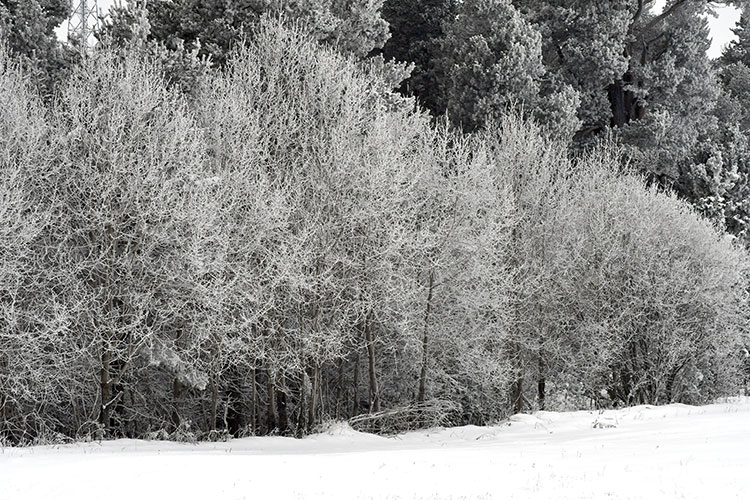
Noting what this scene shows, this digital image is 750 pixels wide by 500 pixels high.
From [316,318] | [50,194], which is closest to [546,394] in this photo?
[316,318]

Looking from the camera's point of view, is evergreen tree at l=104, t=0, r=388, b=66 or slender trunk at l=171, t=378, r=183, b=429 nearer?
slender trunk at l=171, t=378, r=183, b=429

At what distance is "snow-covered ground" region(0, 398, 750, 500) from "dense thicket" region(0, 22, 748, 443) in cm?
227

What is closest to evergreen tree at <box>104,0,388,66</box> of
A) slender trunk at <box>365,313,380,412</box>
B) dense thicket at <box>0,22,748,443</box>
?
dense thicket at <box>0,22,748,443</box>

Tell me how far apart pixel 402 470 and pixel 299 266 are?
5.91 metres

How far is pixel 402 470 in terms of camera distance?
1216cm

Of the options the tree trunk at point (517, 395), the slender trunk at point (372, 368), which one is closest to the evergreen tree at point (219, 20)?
the slender trunk at point (372, 368)

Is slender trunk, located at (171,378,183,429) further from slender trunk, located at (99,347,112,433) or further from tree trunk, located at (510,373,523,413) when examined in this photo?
tree trunk, located at (510,373,523,413)

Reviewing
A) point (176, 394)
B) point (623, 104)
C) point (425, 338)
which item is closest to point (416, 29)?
point (623, 104)

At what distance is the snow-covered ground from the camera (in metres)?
10.5

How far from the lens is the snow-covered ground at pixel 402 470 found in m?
10.5

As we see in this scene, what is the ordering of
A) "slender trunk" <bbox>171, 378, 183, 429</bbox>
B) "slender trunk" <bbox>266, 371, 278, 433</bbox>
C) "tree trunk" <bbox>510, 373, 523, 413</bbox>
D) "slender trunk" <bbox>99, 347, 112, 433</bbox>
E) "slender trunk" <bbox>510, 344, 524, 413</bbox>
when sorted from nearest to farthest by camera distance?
"slender trunk" <bbox>99, 347, 112, 433</bbox>, "slender trunk" <bbox>171, 378, 183, 429</bbox>, "slender trunk" <bbox>266, 371, 278, 433</bbox>, "slender trunk" <bbox>510, 344, 524, 413</bbox>, "tree trunk" <bbox>510, 373, 523, 413</bbox>

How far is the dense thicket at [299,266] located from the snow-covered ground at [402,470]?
227 cm

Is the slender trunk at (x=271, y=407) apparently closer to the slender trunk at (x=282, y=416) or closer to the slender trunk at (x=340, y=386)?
the slender trunk at (x=282, y=416)

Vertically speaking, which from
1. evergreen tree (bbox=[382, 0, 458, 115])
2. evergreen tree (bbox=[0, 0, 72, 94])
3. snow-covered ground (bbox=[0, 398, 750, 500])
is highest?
evergreen tree (bbox=[382, 0, 458, 115])
